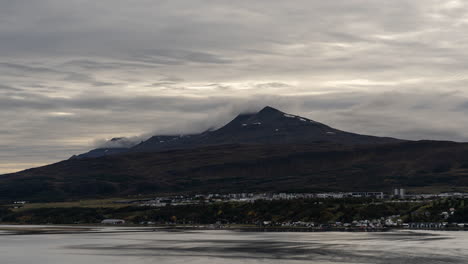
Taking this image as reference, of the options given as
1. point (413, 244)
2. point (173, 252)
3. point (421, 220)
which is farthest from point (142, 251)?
point (421, 220)

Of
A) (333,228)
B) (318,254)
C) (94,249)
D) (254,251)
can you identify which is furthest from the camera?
(333,228)

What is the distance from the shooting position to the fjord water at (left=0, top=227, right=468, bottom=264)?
350 ft

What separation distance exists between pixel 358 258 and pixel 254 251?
71.5 feet

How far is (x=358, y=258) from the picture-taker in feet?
347

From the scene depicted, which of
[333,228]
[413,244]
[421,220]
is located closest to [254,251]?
[413,244]

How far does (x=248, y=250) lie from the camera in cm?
12256

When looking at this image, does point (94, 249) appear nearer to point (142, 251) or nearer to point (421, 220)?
point (142, 251)

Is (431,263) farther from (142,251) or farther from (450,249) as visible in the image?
(142,251)

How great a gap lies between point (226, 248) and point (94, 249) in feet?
85.8

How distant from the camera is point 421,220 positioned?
196 m

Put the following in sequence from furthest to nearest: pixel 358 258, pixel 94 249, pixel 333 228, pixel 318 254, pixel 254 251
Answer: pixel 333 228 → pixel 94 249 → pixel 254 251 → pixel 318 254 → pixel 358 258

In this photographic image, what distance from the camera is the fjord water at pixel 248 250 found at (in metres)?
107

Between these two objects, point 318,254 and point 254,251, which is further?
point 254,251

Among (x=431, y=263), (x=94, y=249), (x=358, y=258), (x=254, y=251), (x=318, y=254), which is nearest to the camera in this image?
(x=431, y=263)
